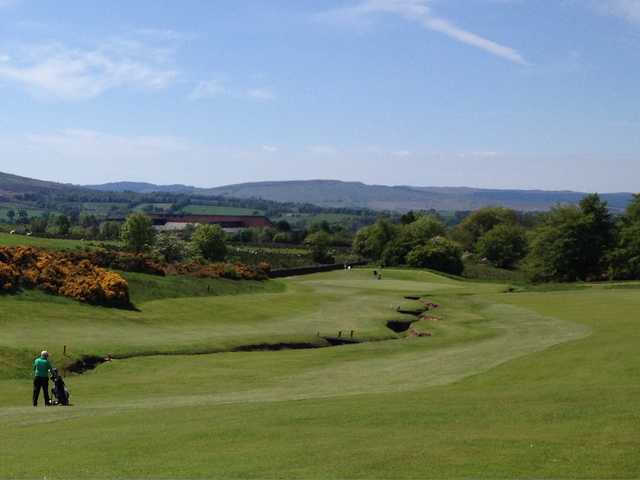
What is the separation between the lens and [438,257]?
139 meters

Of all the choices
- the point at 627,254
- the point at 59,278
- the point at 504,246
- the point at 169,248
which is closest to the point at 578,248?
the point at 627,254

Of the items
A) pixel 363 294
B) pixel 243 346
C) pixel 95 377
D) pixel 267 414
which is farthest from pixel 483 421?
pixel 363 294

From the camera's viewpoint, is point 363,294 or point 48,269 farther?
point 363,294

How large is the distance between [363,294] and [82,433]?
60129mm

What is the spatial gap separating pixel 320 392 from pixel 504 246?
148 metres

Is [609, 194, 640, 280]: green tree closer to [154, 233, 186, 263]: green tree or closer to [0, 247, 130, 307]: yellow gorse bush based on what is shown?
[154, 233, 186, 263]: green tree

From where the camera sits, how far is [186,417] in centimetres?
2297

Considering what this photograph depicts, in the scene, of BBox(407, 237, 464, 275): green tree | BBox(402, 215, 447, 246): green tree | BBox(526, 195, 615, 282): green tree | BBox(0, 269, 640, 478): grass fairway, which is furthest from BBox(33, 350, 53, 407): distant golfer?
BBox(402, 215, 447, 246): green tree

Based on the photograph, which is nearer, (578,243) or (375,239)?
(578,243)

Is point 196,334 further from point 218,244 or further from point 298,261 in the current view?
point 298,261

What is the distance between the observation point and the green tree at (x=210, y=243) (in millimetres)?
108688

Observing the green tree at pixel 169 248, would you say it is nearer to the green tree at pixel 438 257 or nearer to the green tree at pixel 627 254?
the green tree at pixel 438 257

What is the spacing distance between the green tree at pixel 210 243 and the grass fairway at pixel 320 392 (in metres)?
40.4

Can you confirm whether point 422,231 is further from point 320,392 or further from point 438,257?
point 320,392
